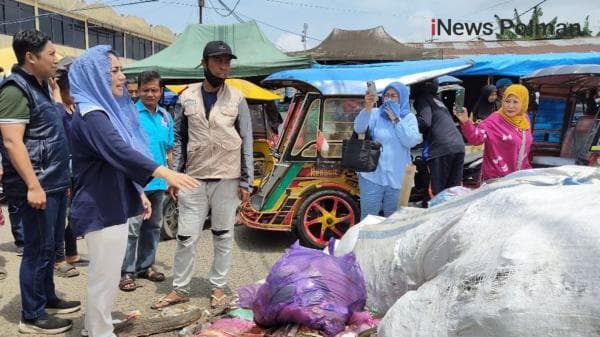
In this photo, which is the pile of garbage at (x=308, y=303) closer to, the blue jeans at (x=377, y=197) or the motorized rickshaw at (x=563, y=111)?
the blue jeans at (x=377, y=197)

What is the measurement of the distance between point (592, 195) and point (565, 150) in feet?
16.3

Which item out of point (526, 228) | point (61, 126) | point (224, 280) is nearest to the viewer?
point (526, 228)

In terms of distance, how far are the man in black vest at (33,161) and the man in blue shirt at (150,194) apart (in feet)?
2.93

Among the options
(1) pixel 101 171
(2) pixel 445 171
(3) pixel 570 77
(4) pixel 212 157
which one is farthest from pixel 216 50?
(3) pixel 570 77

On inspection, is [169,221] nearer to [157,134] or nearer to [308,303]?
[157,134]

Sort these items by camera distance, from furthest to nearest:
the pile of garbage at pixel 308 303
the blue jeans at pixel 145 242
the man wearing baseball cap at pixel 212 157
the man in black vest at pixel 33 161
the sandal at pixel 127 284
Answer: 1. the blue jeans at pixel 145 242
2. the sandal at pixel 127 284
3. the man wearing baseball cap at pixel 212 157
4. the man in black vest at pixel 33 161
5. the pile of garbage at pixel 308 303

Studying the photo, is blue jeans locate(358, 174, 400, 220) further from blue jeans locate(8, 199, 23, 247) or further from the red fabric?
blue jeans locate(8, 199, 23, 247)

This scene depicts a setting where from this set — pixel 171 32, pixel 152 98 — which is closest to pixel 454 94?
pixel 152 98

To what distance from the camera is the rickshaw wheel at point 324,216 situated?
5113 millimetres

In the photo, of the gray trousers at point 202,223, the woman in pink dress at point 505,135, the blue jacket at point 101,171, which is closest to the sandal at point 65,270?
the gray trousers at point 202,223

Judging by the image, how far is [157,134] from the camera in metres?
4.38

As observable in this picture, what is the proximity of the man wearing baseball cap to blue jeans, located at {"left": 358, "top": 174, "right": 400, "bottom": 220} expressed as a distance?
1.23 m

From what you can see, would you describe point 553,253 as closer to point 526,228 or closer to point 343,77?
point 526,228

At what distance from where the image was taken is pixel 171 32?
140ft
